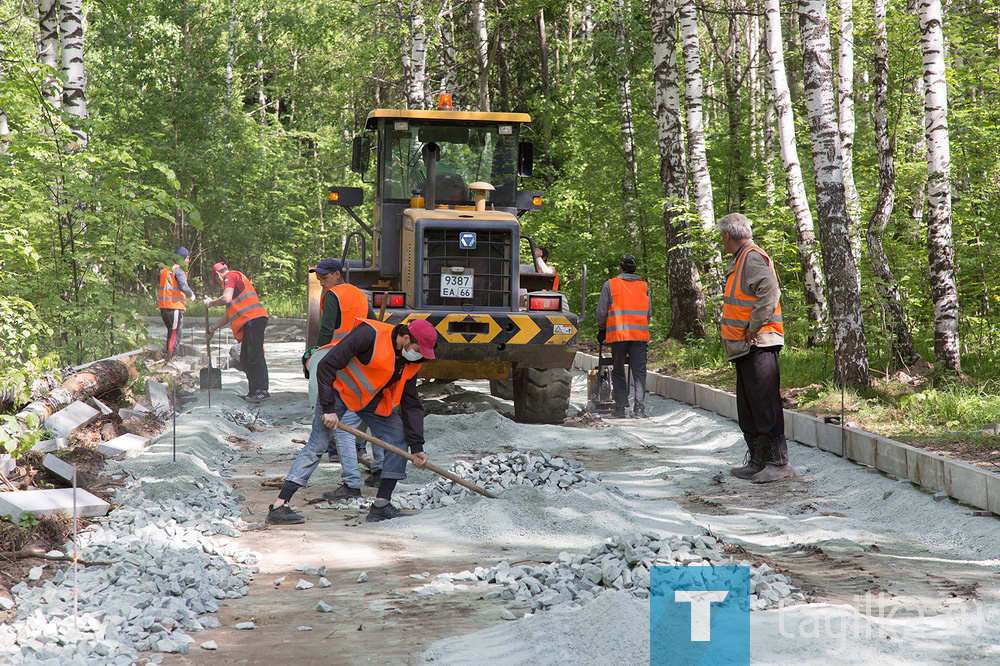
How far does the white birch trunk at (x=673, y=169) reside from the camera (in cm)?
1564

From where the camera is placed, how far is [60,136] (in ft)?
31.3

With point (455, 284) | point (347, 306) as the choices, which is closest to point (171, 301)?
point (455, 284)

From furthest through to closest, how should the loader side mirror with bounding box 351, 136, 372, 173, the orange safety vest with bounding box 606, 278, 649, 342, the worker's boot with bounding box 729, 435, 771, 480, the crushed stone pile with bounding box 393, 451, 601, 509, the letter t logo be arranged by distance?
the orange safety vest with bounding box 606, 278, 649, 342, the loader side mirror with bounding box 351, 136, 372, 173, the worker's boot with bounding box 729, 435, 771, 480, the crushed stone pile with bounding box 393, 451, 601, 509, the letter t logo

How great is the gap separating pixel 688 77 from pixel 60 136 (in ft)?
30.9

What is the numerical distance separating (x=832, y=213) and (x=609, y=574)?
6538 mm

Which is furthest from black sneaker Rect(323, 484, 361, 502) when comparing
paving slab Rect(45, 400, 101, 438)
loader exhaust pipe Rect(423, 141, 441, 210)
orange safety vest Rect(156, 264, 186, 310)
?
orange safety vest Rect(156, 264, 186, 310)

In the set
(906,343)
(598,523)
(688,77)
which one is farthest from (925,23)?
(598,523)

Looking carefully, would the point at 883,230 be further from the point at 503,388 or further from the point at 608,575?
the point at 608,575

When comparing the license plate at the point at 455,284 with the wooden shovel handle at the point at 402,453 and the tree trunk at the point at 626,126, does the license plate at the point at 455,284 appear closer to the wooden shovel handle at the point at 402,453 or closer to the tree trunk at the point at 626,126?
the wooden shovel handle at the point at 402,453

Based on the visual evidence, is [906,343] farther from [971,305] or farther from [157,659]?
[157,659]

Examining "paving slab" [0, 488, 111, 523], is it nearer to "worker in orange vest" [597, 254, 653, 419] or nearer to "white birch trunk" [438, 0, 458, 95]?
"worker in orange vest" [597, 254, 653, 419]

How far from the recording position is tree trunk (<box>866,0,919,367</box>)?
A: 11.2m

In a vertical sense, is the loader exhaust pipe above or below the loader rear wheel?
above

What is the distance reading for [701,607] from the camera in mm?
4488
